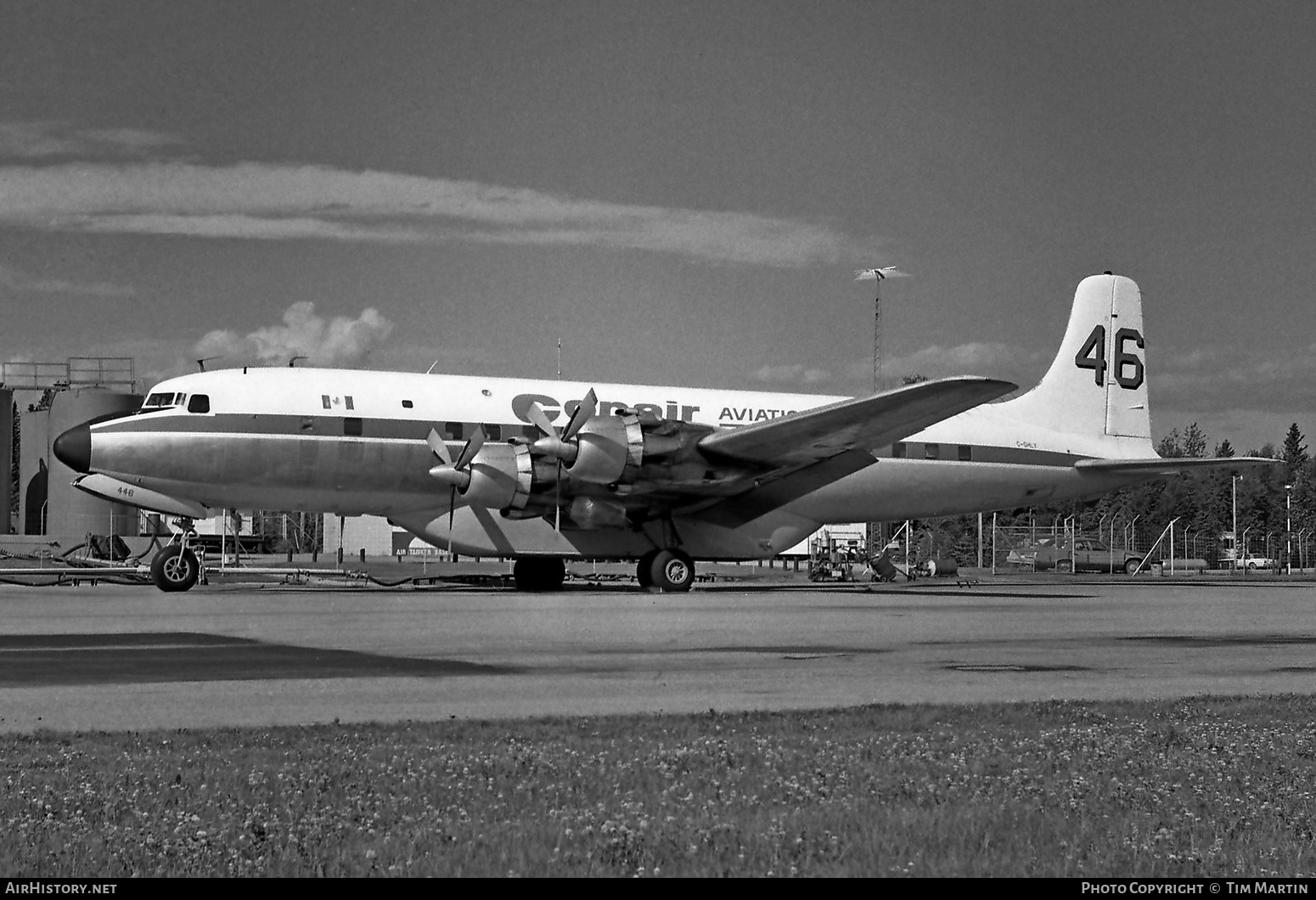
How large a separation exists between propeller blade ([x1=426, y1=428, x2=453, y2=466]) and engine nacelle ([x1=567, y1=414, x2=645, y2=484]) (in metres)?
3.01

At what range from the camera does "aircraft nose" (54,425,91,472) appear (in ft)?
95.2

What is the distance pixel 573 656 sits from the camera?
618 inches

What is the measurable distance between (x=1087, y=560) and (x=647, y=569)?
4888cm

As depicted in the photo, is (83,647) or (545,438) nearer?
(83,647)

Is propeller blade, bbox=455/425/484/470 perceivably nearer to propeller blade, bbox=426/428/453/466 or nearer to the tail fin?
propeller blade, bbox=426/428/453/466

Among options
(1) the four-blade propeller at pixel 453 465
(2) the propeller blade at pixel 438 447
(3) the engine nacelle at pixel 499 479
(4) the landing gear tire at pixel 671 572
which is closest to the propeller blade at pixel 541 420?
(3) the engine nacelle at pixel 499 479

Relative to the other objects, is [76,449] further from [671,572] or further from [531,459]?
[671,572]

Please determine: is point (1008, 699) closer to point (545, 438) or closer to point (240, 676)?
point (240, 676)

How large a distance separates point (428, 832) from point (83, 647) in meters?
10.2

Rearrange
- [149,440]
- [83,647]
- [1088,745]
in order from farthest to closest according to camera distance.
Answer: [149,440] < [83,647] < [1088,745]

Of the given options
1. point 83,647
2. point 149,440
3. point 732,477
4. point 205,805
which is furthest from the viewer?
point 732,477

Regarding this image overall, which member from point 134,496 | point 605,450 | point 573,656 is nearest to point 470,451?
point 605,450
